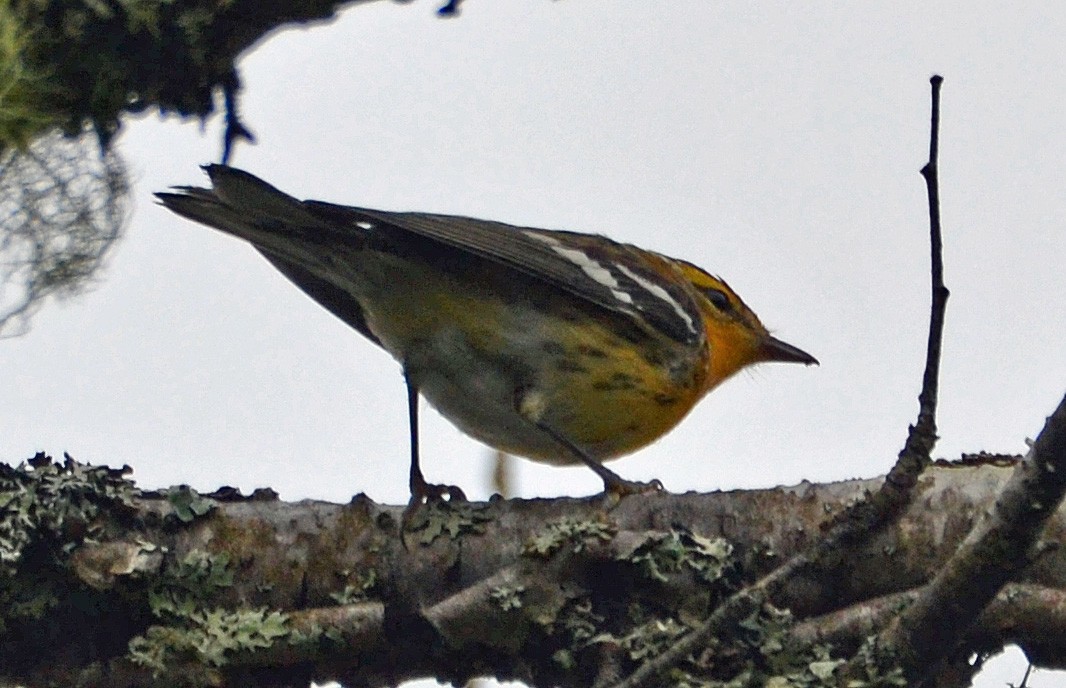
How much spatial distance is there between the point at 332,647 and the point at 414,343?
140 centimetres

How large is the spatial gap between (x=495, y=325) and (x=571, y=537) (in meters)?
1.26

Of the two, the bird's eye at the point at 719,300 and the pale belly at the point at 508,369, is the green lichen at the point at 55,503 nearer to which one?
the pale belly at the point at 508,369

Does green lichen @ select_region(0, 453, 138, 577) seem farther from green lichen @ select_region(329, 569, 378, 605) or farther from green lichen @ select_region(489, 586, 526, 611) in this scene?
green lichen @ select_region(489, 586, 526, 611)

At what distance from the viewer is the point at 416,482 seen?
4.21m

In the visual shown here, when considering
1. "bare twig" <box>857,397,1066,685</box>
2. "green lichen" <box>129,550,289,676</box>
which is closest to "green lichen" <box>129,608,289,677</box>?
"green lichen" <box>129,550,289,676</box>

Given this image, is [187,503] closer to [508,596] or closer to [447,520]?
[447,520]

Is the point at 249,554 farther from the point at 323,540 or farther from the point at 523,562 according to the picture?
the point at 523,562

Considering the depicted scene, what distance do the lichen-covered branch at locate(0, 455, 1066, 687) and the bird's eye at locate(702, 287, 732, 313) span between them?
224 centimetres

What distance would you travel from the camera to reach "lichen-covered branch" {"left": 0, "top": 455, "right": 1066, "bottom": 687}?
11.3ft

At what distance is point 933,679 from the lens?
3.26 m

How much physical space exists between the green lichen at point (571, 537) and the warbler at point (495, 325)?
84 cm

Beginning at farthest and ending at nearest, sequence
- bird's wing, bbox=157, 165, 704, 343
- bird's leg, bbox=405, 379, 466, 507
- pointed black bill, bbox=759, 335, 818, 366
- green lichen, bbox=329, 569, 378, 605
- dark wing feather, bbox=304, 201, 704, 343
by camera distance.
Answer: pointed black bill, bbox=759, 335, 818, 366
dark wing feather, bbox=304, 201, 704, 343
bird's wing, bbox=157, 165, 704, 343
bird's leg, bbox=405, 379, 466, 507
green lichen, bbox=329, 569, 378, 605

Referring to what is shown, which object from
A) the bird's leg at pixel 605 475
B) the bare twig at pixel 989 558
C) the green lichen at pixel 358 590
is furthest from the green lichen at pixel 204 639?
the bare twig at pixel 989 558

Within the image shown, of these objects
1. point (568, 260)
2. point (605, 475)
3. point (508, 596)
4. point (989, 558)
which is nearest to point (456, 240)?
point (568, 260)
